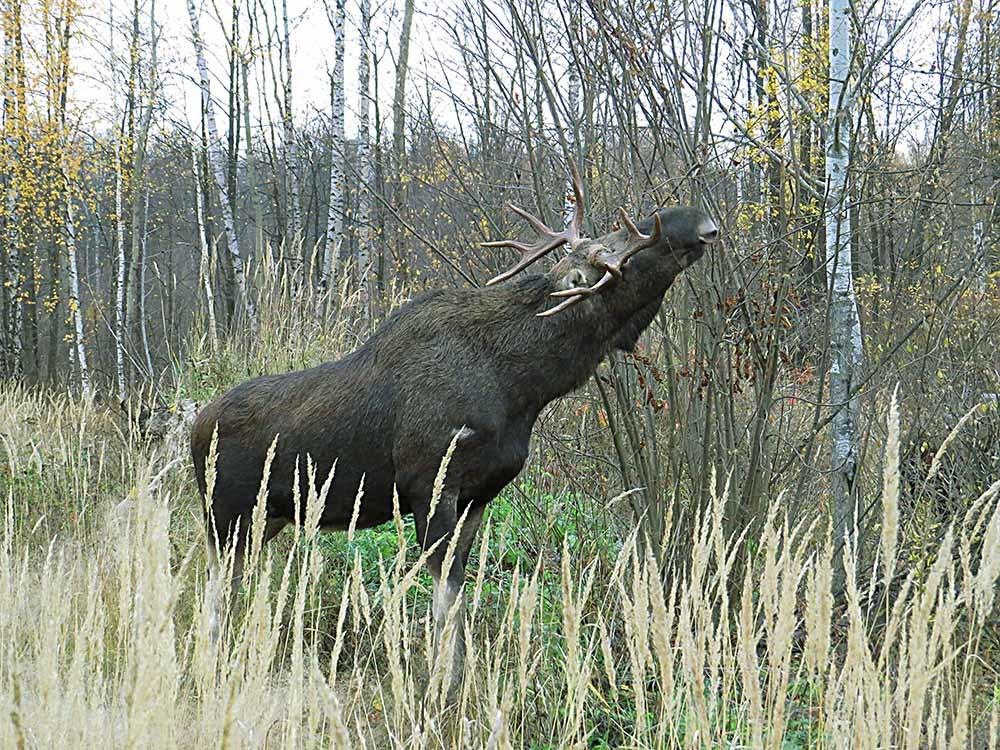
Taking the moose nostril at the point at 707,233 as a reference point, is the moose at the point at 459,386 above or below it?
below

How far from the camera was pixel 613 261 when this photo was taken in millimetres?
4055

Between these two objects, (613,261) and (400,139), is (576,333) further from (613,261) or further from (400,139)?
(400,139)

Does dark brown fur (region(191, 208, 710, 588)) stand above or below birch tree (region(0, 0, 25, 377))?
below

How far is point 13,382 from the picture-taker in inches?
506

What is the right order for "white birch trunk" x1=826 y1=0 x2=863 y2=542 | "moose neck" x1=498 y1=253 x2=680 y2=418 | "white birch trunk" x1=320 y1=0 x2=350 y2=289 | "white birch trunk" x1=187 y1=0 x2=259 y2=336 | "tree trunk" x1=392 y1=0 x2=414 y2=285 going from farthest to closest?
"white birch trunk" x1=187 y1=0 x2=259 y2=336, "white birch trunk" x1=320 y1=0 x2=350 y2=289, "tree trunk" x1=392 y1=0 x2=414 y2=285, "white birch trunk" x1=826 y1=0 x2=863 y2=542, "moose neck" x1=498 y1=253 x2=680 y2=418

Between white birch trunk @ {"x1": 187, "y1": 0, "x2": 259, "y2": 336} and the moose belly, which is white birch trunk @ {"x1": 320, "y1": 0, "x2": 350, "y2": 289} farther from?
the moose belly

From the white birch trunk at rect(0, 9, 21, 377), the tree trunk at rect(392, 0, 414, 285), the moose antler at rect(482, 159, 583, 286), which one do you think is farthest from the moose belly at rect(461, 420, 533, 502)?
the white birch trunk at rect(0, 9, 21, 377)

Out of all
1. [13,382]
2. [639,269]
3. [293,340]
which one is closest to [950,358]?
[639,269]

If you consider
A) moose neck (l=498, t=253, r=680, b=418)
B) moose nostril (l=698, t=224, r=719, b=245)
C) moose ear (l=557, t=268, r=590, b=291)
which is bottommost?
moose neck (l=498, t=253, r=680, b=418)

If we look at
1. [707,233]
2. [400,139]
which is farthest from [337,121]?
[707,233]

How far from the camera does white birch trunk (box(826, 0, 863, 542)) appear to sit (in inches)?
185

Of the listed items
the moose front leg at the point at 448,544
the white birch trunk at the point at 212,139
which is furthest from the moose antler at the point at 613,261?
the white birch trunk at the point at 212,139

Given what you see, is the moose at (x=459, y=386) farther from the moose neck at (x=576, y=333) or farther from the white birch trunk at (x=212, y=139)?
the white birch trunk at (x=212, y=139)

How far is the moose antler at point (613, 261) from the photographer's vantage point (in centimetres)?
391
